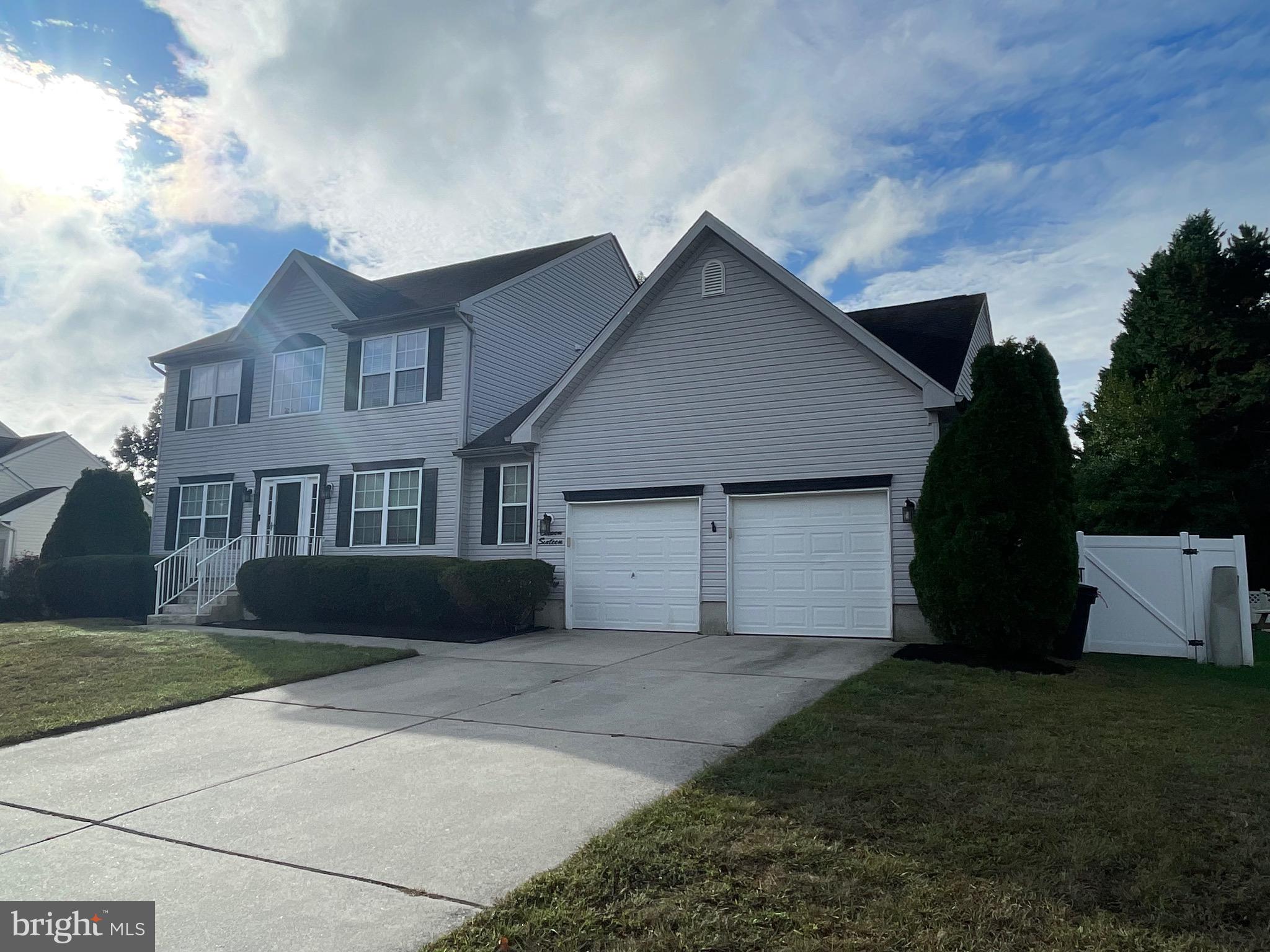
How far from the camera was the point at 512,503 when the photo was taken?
16359 mm

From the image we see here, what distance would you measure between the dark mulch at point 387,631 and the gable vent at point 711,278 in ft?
21.7

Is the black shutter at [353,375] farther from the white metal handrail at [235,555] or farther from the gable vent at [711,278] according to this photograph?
the gable vent at [711,278]

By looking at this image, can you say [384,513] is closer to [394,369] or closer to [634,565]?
[394,369]

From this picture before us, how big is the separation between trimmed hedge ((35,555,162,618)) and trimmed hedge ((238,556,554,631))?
10.9 feet

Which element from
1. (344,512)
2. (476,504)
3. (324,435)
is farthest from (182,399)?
(476,504)

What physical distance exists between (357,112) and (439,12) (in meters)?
1.77

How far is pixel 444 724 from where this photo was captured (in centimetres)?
699

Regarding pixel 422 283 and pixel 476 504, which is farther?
pixel 422 283

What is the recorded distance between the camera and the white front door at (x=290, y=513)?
18.2 m

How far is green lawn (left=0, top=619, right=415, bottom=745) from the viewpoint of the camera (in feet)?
25.3

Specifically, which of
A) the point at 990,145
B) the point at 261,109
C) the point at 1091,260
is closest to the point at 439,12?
the point at 261,109

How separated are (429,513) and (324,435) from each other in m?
3.64

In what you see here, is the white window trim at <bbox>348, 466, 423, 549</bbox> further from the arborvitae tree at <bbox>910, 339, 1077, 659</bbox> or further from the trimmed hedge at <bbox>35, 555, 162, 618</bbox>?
the arborvitae tree at <bbox>910, 339, 1077, 659</bbox>

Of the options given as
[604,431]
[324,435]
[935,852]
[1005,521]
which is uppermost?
[324,435]
